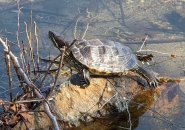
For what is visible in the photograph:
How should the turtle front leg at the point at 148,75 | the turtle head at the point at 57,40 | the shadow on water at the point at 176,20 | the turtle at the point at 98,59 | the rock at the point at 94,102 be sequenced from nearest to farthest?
the turtle head at the point at 57,40, the rock at the point at 94,102, the turtle at the point at 98,59, the turtle front leg at the point at 148,75, the shadow on water at the point at 176,20

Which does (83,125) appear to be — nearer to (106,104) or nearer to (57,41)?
(106,104)

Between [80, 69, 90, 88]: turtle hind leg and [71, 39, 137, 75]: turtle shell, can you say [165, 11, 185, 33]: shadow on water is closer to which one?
[71, 39, 137, 75]: turtle shell

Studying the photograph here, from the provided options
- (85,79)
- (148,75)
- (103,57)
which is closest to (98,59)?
(103,57)

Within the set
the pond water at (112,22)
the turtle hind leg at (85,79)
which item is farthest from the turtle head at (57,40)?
the pond water at (112,22)

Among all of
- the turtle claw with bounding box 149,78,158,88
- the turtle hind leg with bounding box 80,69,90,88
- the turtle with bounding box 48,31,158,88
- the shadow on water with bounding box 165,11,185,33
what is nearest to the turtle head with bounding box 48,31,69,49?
the turtle with bounding box 48,31,158,88

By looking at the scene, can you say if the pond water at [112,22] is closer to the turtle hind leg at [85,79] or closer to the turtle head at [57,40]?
the turtle hind leg at [85,79]

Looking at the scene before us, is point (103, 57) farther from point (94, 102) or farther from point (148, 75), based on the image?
point (148, 75)
